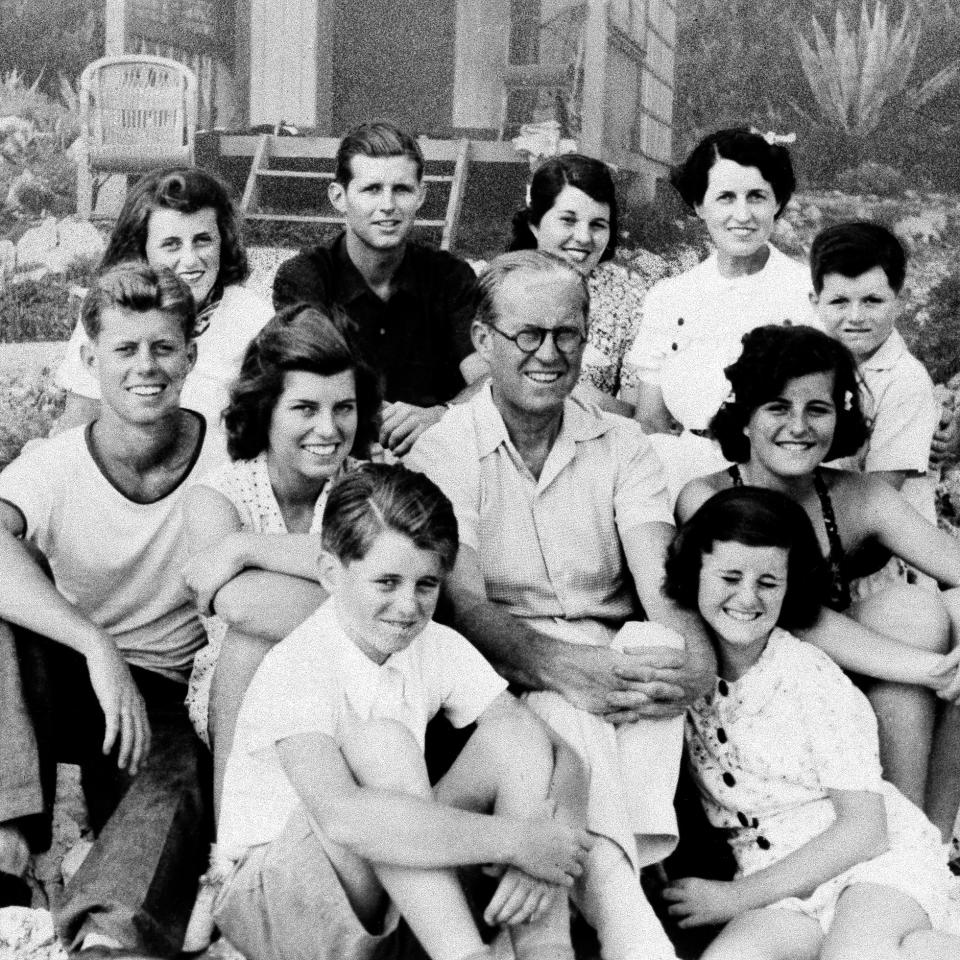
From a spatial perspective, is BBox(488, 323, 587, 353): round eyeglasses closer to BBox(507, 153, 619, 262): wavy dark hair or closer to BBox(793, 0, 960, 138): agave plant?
BBox(507, 153, 619, 262): wavy dark hair

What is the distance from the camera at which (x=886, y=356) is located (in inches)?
138

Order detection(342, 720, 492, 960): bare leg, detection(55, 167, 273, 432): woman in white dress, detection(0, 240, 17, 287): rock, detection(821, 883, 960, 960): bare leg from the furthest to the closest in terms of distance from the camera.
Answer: detection(0, 240, 17, 287): rock, detection(55, 167, 273, 432): woman in white dress, detection(821, 883, 960, 960): bare leg, detection(342, 720, 492, 960): bare leg

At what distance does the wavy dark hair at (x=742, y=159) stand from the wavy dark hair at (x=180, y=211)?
117 centimetres

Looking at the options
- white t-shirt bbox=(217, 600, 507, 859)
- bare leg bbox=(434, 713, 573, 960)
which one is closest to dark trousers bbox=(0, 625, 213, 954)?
white t-shirt bbox=(217, 600, 507, 859)

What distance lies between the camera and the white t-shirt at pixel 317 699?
2375 millimetres

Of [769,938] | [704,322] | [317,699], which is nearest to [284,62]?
[704,322]

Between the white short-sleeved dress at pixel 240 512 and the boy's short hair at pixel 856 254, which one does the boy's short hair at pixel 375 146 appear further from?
the white short-sleeved dress at pixel 240 512

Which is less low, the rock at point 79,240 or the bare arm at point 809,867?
the rock at point 79,240

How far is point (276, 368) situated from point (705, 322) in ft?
4.34

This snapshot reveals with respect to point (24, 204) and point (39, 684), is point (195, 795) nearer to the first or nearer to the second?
point (39, 684)

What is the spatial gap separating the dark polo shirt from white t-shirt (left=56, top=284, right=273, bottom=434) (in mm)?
212

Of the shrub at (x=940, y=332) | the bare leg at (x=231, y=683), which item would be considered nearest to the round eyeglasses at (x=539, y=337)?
the bare leg at (x=231, y=683)

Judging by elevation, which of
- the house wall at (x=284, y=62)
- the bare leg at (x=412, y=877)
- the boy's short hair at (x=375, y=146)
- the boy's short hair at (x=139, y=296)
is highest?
the house wall at (x=284, y=62)

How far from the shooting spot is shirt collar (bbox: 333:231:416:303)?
388 centimetres
